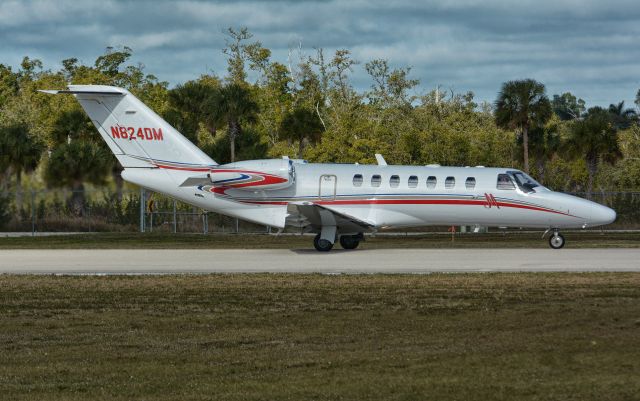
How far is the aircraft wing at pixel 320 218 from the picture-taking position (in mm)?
31281

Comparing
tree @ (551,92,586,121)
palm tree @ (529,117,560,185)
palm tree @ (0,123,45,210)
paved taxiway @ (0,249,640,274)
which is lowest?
paved taxiway @ (0,249,640,274)

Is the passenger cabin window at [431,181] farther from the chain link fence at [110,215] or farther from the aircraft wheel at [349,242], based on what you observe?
the chain link fence at [110,215]

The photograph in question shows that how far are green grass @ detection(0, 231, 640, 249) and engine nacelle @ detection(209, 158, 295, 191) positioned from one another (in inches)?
160

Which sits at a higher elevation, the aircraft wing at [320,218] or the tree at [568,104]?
the tree at [568,104]

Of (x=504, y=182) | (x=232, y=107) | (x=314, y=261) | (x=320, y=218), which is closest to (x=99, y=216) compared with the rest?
(x=232, y=107)

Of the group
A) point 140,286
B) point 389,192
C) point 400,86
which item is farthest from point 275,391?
point 400,86

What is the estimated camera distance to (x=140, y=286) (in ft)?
71.4

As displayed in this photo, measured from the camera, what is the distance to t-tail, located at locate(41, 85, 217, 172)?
33625 mm

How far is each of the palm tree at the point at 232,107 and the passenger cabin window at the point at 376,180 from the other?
25364mm

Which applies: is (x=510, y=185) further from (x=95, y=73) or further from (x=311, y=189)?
(x=95, y=73)

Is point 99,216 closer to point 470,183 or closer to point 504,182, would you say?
point 470,183

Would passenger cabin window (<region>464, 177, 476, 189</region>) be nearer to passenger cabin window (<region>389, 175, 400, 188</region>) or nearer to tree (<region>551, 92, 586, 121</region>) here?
passenger cabin window (<region>389, 175, 400, 188</region>)

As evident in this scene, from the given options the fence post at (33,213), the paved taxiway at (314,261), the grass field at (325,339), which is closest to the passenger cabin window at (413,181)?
the paved taxiway at (314,261)

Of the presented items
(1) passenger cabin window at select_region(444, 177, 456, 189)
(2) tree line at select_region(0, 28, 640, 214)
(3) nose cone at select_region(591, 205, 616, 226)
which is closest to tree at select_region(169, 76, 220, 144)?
(2) tree line at select_region(0, 28, 640, 214)
